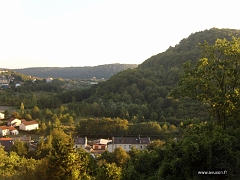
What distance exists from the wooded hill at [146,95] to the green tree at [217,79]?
37.0 meters

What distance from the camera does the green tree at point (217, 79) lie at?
911cm

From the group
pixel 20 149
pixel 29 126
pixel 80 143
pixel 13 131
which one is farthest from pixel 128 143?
pixel 13 131

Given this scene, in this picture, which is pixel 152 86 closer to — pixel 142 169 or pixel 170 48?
pixel 170 48

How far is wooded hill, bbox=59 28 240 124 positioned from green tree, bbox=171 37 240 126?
3698 cm

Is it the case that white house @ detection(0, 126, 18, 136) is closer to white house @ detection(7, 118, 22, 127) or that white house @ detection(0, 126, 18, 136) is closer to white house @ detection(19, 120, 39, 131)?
white house @ detection(19, 120, 39, 131)

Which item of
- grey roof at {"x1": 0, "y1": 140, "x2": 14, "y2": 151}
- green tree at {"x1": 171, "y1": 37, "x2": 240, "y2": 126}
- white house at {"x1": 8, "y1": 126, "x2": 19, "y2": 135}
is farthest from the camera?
white house at {"x1": 8, "y1": 126, "x2": 19, "y2": 135}

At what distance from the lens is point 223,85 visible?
9531mm

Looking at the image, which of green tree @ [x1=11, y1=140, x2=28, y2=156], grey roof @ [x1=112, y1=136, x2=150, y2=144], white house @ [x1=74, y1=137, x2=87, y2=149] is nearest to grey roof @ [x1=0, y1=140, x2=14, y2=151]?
green tree @ [x1=11, y1=140, x2=28, y2=156]

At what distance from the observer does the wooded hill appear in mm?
52125

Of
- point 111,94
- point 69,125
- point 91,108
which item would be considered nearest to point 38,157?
point 69,125

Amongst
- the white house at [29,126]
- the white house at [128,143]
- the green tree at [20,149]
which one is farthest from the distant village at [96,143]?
the white house at [29,126]

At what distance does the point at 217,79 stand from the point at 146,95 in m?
57.3

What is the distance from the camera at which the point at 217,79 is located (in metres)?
9.52

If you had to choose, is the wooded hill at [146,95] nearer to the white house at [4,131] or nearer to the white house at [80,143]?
the white house at [80,143]
